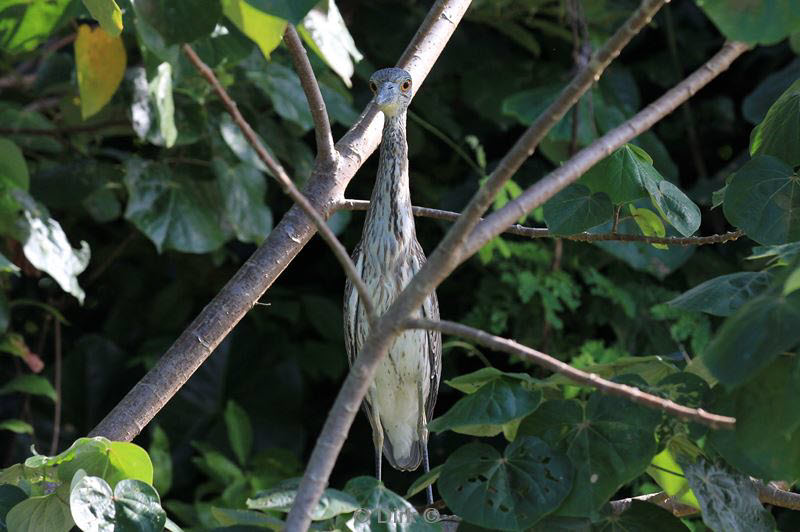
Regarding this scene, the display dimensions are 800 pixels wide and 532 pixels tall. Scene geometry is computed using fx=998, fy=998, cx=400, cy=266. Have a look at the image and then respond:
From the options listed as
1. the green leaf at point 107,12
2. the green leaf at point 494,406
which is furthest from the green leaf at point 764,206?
the green leaf at point 107,12

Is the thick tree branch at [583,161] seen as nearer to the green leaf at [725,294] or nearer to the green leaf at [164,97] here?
the green leaf at [725,294]

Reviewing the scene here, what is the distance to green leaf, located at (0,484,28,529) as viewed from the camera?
1487 millimetres

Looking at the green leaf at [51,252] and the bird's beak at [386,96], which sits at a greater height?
the bird's beak at [386,96]

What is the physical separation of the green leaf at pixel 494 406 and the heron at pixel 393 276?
0.62 m

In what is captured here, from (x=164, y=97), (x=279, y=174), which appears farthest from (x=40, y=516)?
(x=164, y=97)

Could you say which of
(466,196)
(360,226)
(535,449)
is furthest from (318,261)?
(535,449)

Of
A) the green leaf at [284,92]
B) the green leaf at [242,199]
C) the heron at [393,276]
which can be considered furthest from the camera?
the green leaf at [242,199]

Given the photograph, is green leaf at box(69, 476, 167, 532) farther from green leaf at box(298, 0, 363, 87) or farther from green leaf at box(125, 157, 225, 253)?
green leaf at box(125, 157, 225, 253)

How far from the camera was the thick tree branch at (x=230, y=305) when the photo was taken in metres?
1.72

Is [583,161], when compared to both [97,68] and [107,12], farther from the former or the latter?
[97,68]

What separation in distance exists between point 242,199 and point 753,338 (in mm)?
2163

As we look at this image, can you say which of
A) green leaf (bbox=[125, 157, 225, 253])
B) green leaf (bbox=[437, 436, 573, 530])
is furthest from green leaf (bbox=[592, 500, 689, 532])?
green leaf (bbox=[125, 157, 225, 253])

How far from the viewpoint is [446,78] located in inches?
163

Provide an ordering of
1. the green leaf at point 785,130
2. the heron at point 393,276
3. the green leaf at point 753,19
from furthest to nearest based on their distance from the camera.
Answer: the heron at point 393,276 < the green leaf at point 785,130 < the green leaf at point 753,19
